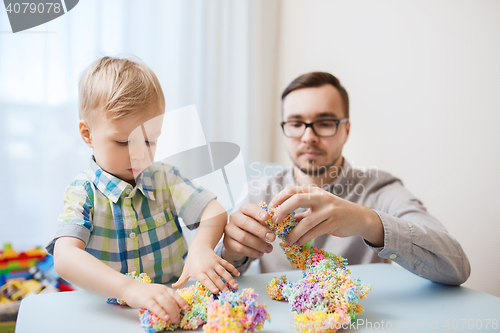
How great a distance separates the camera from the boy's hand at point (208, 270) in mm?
602

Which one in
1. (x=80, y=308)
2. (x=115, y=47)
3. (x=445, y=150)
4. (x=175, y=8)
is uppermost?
(x=175, y=8)

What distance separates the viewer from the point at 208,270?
62 centimetres

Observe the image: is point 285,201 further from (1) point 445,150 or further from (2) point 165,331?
(1) point 445,150

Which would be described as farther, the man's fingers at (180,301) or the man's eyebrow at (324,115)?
the man's eyebrow at (324,115)

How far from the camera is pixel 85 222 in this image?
659mm

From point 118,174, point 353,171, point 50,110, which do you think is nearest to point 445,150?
point 353,171

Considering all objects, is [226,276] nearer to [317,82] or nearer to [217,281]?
[217,281]

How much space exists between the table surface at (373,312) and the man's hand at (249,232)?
92 millimetres

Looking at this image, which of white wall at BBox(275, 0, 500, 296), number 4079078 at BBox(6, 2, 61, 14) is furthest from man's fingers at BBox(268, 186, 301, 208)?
number 4079078 at BBox(6, 2, 61, 14)

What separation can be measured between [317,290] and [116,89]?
1.85ft

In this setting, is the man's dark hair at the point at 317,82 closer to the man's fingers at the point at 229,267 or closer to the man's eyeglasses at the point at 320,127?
the man's eyeglasses at the point at 320,127

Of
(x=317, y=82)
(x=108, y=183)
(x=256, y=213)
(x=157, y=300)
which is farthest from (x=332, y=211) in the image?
(x=317, y=82)

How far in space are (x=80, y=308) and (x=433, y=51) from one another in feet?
5.04

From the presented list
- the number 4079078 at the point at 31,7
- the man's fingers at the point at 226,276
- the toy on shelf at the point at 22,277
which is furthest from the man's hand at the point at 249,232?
the number 4079078 at the point at 31,7
